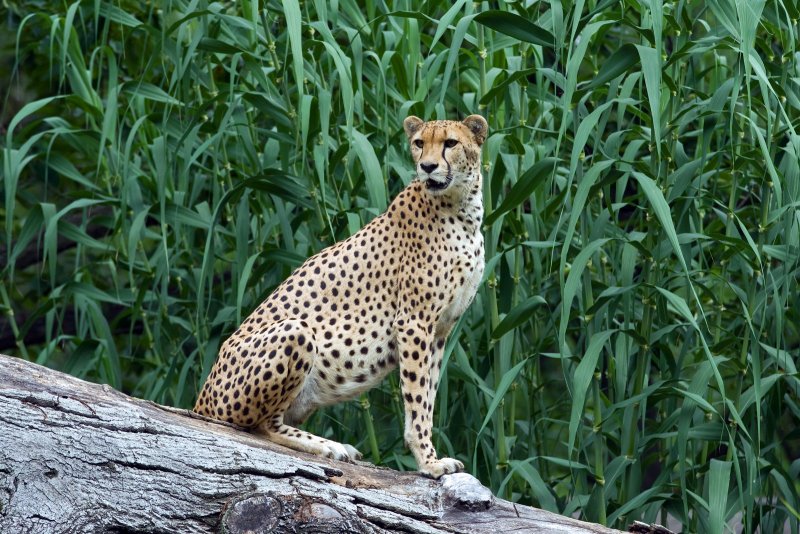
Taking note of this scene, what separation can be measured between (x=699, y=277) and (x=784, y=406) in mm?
756

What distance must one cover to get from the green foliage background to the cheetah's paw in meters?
0.36

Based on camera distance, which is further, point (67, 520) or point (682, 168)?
point (682, 168)

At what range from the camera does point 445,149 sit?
4.15m

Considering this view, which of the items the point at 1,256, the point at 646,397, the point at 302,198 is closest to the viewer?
the point at 646,397

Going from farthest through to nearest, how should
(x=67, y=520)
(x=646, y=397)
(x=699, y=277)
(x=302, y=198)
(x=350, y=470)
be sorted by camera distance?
(x=699, y=277) < (x=302, y=198) < (x=646, y=397) < (x=350, y=470) < (x=67, y=520)

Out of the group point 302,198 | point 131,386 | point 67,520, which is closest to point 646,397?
point 302,198

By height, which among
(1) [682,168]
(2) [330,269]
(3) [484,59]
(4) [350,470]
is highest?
(3) [484,59]

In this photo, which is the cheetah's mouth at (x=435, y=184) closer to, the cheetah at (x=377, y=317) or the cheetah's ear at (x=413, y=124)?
the cheetah at (x=377, y=317)

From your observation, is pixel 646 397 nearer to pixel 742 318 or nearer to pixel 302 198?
pixel 742 318

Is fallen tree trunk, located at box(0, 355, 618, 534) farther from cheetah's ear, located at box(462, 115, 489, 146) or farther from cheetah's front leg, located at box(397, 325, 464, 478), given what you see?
cheetah's ear, located at box(462, 115, 489, 146)

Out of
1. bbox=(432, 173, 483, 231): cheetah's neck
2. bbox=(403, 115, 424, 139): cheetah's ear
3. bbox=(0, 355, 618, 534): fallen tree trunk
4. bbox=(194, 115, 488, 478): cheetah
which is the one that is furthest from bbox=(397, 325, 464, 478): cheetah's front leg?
bbox=(403, 115, 424, 139): cheetah's ear

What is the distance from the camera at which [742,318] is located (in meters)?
5.16

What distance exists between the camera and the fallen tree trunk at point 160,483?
367 centimetres

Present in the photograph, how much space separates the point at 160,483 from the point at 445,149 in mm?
1578
